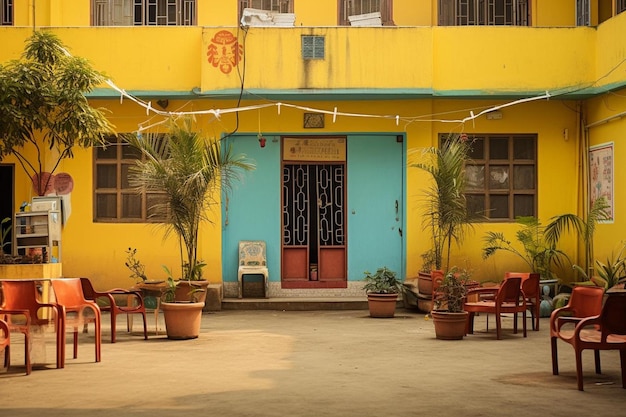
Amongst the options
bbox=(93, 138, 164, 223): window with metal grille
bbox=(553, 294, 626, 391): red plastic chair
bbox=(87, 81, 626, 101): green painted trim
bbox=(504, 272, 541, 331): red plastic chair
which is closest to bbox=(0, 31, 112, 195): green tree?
bbox=(87, 81, 626, 101): green painted trim

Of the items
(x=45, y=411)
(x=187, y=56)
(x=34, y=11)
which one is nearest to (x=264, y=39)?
(x=187, y=56)

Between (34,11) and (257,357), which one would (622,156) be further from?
(34,11)

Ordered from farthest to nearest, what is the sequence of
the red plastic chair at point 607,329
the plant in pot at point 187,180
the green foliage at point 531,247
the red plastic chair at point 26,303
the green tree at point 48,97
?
the green foliage at point 531,247 < the green tree at point 48,97 < the plant in pot at point 187,180 < the red plastic chair at point 26,303 < the red plastic chair at point 607,329

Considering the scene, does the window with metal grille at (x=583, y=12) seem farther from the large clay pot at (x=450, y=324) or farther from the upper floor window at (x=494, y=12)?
the large clay pot at (x=450, y=324)

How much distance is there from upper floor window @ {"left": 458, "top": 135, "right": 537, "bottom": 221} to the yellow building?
0.03 m

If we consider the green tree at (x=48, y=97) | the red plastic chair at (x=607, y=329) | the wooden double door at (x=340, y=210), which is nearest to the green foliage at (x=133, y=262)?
the wooden double door at (x=340, y=210)

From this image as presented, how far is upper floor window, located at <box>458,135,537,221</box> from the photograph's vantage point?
17.2 m

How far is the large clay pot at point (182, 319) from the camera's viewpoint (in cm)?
1228

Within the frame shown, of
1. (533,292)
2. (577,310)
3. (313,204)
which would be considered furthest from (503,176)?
(577,310)

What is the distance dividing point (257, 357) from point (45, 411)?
3.49 m

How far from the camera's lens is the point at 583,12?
17.2 m

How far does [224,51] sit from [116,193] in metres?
3.08

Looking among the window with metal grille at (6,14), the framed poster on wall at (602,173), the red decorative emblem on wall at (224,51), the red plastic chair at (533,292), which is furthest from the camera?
the window with metal grille at (6,14)

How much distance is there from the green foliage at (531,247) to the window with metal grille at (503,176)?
44 centimetres
